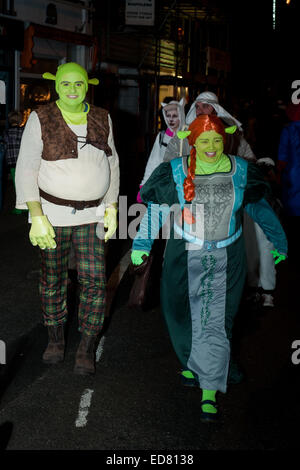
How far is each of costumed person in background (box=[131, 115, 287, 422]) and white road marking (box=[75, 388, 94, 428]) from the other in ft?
2.15

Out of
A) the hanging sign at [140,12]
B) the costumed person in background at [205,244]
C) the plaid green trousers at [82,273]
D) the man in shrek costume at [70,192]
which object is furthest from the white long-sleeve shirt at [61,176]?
the hanging sign at [140,12]

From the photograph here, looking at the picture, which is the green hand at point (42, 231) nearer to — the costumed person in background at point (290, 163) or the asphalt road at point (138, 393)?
the asphalt road at point (138, 393)

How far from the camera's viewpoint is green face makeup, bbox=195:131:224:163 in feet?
12.1

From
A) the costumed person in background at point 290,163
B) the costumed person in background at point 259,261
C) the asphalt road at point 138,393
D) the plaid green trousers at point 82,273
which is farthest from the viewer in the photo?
the costumed person in background at point 290,163

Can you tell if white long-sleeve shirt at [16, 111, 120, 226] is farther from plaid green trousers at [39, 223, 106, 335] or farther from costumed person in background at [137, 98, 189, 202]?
costumed person in background at [137, 98, 189, 202]

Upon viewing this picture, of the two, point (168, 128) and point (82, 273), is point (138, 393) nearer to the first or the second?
point (82, 273)

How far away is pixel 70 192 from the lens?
4.07 m

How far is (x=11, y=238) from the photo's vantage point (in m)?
8.98

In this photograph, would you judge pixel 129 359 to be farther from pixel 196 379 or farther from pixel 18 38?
pixel 18 38

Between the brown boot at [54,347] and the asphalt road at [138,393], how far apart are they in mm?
69

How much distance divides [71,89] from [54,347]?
188 centimetres

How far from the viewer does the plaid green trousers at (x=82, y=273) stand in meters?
4.21

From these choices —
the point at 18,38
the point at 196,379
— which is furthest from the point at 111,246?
the point at 18,38

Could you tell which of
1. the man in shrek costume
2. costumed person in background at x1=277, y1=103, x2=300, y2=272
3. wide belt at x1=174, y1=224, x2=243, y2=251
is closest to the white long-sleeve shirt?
the man in shrek costume
